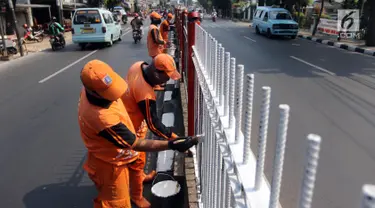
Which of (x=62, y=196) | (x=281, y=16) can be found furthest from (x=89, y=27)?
(x=62, y=196)

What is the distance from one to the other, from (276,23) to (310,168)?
18.2 meters

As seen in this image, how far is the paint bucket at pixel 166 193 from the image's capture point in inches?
110

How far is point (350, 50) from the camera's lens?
13500mm

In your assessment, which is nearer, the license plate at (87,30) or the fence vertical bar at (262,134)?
the fence vertical bar at (262,134)

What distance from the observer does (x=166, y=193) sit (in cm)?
285

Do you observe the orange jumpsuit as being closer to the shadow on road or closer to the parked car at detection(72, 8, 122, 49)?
the shadow on road

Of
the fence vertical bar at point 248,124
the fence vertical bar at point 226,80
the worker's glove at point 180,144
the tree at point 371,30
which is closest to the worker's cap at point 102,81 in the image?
the worker's glove at point 180,144

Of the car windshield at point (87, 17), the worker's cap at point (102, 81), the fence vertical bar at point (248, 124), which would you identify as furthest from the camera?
the car windshield at point (87, 17)

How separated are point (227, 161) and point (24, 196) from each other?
274 cm

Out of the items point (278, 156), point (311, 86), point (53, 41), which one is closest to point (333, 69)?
point (311, 86)

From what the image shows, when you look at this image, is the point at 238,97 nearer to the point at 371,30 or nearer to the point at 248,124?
the point at 248,124

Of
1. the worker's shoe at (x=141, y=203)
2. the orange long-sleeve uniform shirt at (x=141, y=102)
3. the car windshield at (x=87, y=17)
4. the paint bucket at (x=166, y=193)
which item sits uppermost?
the car windshield at (x=87, y=17)

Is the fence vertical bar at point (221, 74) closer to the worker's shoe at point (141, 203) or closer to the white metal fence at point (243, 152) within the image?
the white metal fence at point (243, 152)

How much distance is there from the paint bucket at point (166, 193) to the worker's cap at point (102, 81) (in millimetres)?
1211
